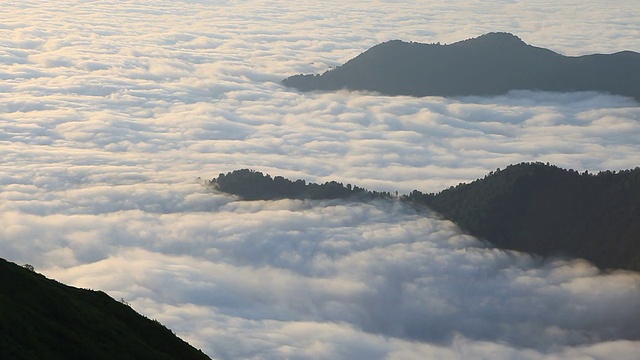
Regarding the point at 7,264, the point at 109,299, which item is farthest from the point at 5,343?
the point at 109,299

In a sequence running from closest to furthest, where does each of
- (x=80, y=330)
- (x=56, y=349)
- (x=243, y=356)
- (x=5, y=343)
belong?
(x=5, y=343)
(x=56, y=349)
(x=80, y=330)
(x=243, y=356)

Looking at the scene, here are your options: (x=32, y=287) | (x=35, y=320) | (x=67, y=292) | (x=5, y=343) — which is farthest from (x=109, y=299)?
(x=5, y=343)

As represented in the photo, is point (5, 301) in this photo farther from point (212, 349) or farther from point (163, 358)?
point (212, 349)

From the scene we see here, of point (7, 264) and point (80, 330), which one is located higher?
point (7, 264)

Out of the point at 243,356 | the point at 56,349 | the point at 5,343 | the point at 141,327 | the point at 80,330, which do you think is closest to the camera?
the point at 5,343

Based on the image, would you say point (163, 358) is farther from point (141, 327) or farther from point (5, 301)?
point (5, 301)

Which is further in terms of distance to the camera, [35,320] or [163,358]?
[163,358]
